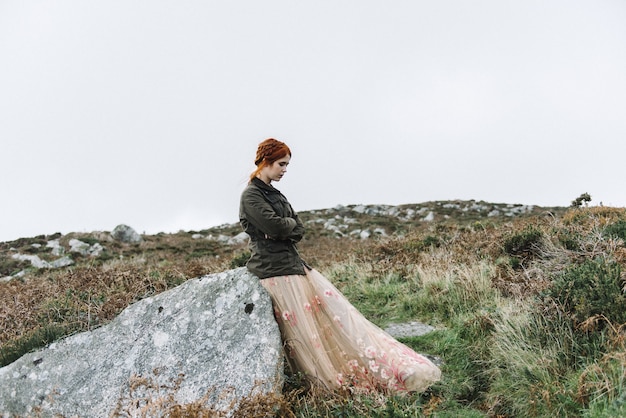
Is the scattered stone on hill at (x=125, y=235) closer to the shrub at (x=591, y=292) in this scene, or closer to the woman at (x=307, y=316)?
the woman at (x=307, y=316)

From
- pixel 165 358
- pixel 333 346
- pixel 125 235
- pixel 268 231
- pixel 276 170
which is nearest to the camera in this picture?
pixel 165 358

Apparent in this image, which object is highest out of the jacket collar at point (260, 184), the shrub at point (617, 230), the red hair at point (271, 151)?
the red hair at point (271, 151)

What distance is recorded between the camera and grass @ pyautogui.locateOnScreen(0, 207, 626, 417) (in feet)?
11.5

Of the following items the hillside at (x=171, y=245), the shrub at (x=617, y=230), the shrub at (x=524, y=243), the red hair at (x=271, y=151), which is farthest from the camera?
the hillside at (x=171, y=245)

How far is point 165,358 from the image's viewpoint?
4094 mm

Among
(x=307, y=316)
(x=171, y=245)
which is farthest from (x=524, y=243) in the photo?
(x=171, y=245)

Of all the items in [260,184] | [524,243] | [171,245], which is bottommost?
[524,243]

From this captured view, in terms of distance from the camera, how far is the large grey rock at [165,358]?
12.7 feet

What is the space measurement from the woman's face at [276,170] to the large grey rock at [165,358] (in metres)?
1.07

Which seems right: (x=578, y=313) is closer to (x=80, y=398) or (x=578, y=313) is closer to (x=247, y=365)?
(x=247, y=365)

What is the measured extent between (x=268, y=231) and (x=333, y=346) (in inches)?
53.1

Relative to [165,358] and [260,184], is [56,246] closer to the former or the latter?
[165,358]

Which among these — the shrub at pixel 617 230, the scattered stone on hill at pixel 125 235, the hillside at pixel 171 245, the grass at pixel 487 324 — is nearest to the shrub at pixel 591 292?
the grass at pixel 487 324

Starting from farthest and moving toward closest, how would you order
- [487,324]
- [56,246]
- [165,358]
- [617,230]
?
[56,246] < [617,230] < [487,324] < [165,358]
